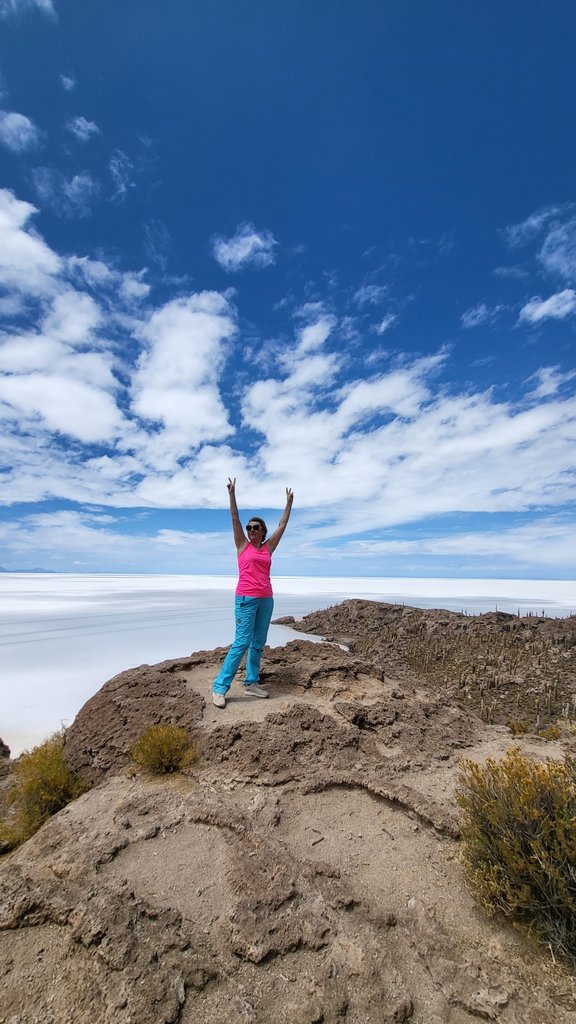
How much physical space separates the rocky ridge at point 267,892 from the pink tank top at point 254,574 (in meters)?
1.38

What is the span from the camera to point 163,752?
4.67m

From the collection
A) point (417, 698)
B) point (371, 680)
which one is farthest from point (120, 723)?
point (417, 698)

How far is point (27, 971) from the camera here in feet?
8.17

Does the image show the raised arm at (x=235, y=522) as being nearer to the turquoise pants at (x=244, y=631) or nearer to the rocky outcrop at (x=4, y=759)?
the turquoise pants at (x=244, y=631)

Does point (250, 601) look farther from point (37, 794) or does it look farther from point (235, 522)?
point (37, 794)

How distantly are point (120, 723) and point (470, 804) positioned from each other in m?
4.04

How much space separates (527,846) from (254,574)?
3.58 m

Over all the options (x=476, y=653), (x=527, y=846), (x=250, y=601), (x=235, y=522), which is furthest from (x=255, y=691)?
(x=476, y=653)

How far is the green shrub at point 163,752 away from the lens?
15.3ft

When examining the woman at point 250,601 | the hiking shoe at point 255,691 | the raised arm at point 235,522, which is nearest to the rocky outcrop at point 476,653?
the hiking shoe at point 255,691

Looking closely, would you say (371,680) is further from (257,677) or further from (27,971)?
(27,971)

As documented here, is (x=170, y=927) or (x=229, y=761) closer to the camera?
(x=170, y=927)

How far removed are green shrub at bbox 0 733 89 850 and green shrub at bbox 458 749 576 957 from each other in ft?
13.2

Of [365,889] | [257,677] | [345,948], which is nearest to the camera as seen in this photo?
[345,948]
